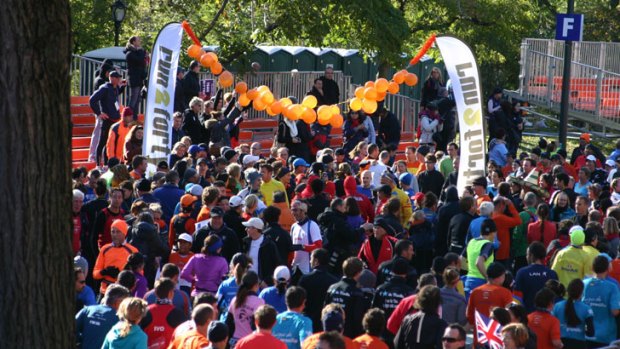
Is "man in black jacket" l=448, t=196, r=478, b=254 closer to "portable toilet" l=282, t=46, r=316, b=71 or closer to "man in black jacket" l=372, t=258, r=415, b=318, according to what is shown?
"man in black jacket" l=372, t=258, r=415, b=318

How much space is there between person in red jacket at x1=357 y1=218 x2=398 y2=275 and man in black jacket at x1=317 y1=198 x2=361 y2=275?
300 mm

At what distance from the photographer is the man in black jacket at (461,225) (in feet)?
43.6

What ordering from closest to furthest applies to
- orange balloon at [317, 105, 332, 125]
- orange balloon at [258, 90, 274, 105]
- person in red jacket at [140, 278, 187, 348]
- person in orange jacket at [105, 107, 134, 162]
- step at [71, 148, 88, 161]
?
person in red jacket at [140, 278, 187, 348] → person in orange jacket at [105, 107, 134, 162] → orange balloon at [317, 105, 332, 125] → orange balloon at [258, 90, 274, 105] → step at [71, 148, 88, 161]

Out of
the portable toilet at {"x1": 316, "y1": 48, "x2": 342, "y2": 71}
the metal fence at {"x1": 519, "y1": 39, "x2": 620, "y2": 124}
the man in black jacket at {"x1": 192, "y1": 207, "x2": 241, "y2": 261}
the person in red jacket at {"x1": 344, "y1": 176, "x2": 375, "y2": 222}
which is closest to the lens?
the man in black jacket at {"x1": 192, "y1": 207, "x2": 241, "y2": 261}

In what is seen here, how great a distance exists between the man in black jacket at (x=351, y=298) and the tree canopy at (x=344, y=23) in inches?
620

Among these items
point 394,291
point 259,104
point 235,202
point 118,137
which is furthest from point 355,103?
point 394,291

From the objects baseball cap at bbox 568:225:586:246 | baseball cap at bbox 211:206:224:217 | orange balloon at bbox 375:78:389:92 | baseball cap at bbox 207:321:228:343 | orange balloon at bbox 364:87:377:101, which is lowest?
baseball cap at bbox 207:321:228:343

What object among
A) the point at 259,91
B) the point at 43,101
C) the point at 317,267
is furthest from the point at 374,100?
the point at 43,101

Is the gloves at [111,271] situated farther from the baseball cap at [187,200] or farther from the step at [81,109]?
the step at [81,109]

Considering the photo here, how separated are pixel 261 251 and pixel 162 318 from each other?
284cm

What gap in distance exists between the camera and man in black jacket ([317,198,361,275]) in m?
12.7

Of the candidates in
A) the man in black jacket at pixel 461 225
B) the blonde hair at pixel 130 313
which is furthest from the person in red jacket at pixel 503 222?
the blonde hair at pixel 130 313

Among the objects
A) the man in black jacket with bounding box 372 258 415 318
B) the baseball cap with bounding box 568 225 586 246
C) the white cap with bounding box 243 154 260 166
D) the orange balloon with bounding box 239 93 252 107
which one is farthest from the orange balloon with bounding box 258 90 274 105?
the man in black jacket with bounding box 372 258 415 318

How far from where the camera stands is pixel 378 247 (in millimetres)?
12359
